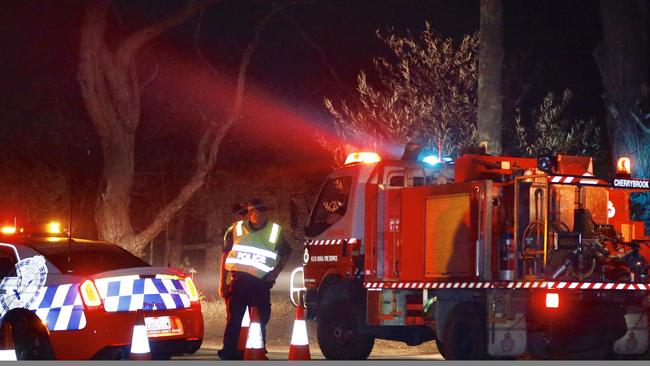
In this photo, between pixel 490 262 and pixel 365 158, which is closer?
pixel 490 262

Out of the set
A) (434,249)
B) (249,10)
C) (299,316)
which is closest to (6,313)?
(299,316)

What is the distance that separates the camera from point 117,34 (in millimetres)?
23547

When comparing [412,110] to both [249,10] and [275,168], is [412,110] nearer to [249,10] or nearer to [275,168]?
[249,10]

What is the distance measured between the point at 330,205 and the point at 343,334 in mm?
1678

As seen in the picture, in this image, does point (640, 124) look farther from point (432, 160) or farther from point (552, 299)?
point (552, 299)

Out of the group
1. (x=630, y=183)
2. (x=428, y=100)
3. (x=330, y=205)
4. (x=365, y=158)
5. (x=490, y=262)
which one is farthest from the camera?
(x=428, y=100)

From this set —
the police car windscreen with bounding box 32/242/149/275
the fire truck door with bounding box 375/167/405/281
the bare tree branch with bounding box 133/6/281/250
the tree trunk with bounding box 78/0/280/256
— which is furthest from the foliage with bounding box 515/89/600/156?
the police car windscreen with bounding box 32/242/149/275

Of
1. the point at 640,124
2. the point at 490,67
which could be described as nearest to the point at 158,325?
the point at 490,67

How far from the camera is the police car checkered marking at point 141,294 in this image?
10672 millimetres

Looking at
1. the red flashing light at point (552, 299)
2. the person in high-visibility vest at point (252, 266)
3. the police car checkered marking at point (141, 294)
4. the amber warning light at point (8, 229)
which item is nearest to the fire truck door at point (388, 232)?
the person in high-visibility vest at point (252, 266)

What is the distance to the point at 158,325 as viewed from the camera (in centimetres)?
1109

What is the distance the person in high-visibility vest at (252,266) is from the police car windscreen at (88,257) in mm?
945

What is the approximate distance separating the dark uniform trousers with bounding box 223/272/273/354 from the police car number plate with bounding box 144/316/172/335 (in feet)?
2.11

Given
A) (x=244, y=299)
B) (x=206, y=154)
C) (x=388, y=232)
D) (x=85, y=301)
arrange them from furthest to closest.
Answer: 1. (x=206, y=154)
2. (x=388, y=232)
3. (x=244, y=299)
4. (x=85, y=301)
